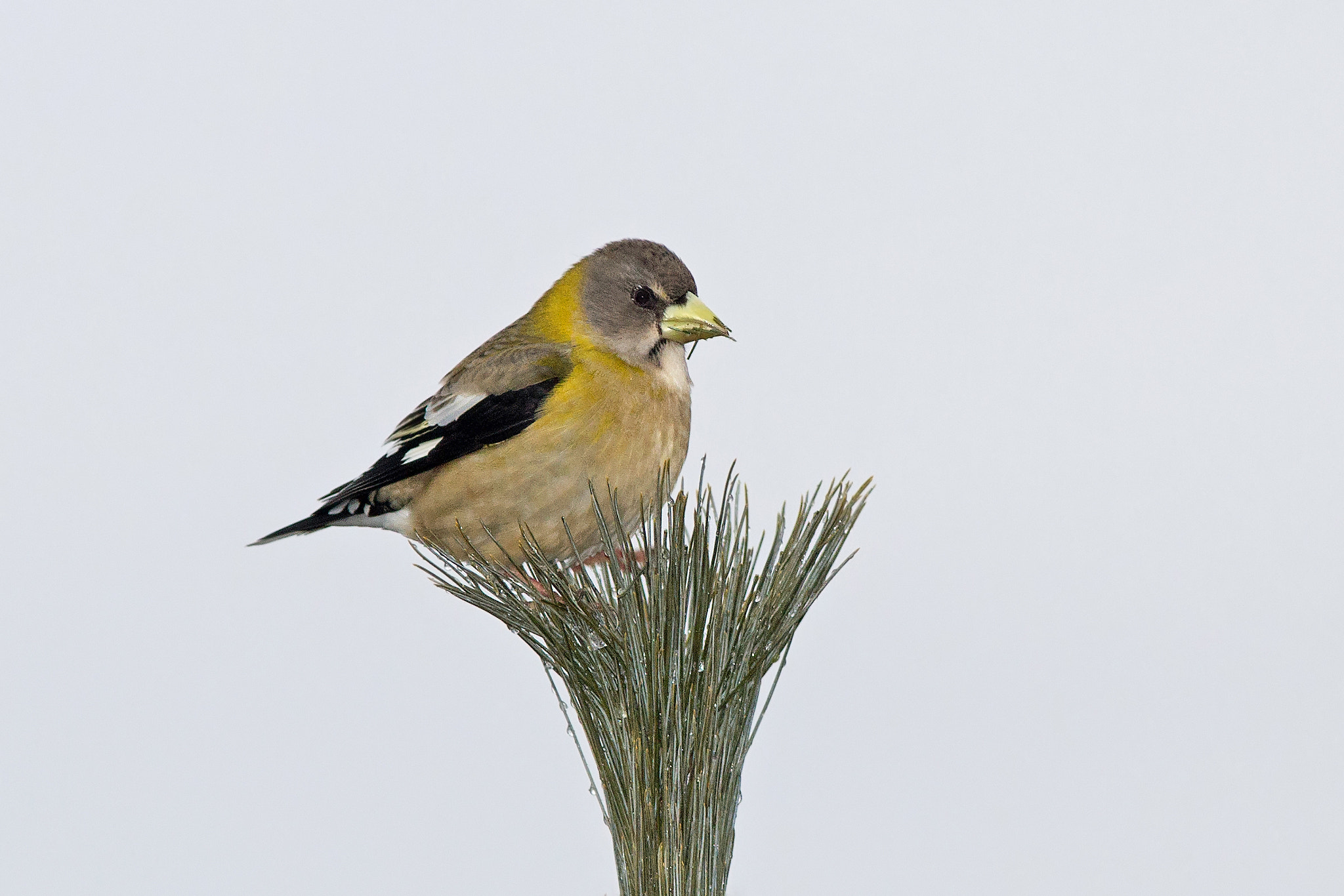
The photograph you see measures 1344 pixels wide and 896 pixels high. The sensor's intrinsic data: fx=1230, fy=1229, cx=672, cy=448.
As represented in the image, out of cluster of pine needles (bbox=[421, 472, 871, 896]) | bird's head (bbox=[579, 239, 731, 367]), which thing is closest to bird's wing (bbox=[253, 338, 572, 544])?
bird's head (bbox=[579, 239, 731, 367])

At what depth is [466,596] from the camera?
3145 mm

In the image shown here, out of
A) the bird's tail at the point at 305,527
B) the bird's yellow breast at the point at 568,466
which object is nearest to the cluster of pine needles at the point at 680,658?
the bird's yellow breast at the point at 568,466

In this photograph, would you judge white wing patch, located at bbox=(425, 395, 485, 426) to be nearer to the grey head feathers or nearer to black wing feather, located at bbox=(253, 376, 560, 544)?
black wing feather, located at bbox=(253, 376, 560, 544)

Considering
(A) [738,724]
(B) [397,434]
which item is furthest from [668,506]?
(B) [397,434]

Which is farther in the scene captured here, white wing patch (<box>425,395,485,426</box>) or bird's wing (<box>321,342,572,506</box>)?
white wing patch (<box>425,395,485,426</box>)

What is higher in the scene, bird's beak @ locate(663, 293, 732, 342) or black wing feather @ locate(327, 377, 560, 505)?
bird's beak @ locate(663, 293, 732, 342)

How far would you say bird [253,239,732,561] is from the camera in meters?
3.68

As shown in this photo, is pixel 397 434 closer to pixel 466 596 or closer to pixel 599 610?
pixel 466 596

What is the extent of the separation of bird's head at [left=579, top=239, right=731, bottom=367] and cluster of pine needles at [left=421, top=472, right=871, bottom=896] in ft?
3.31

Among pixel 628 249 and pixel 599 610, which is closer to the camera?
pixel 599 610

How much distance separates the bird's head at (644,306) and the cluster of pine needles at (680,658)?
101 cm

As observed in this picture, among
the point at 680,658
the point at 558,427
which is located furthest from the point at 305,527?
the point at 680,658

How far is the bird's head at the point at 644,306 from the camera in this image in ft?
12.7

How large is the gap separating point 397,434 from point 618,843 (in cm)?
170
